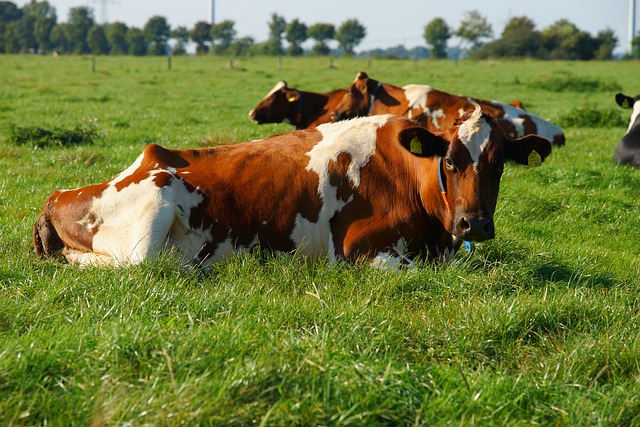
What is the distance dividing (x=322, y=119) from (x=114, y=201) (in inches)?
347

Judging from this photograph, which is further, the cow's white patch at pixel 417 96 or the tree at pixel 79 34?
the tree at pixel 79 34

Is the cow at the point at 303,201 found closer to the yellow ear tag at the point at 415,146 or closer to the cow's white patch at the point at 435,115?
the yellow ear tag at the point at 415,146

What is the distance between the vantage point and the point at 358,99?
13648mm

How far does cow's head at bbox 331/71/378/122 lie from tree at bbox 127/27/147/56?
419ft

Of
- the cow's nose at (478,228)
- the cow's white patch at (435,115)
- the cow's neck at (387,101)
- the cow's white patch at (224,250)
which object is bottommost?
the cow's white patch at (224,250)

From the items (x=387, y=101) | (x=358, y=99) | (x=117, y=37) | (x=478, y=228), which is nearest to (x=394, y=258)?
(x=478, y=228)

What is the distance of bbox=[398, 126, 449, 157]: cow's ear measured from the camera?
18.8 ft

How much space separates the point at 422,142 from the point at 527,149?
0.88 m

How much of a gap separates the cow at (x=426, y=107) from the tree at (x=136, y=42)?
128 m

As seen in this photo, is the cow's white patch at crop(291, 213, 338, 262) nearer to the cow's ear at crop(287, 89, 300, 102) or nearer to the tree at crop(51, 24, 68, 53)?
the cow's ear at crop(287, 89, 300, 102)

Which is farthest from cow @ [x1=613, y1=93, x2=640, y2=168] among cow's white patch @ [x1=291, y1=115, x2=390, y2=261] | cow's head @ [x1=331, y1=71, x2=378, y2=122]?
cow's white patch @ [x1=291, y1=115, x2=390, y2=261]

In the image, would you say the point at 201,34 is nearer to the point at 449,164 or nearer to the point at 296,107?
the point at 296,107

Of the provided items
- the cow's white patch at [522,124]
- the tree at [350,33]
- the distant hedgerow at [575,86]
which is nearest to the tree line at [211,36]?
the tree at [350,33]

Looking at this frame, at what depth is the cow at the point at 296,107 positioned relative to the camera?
14844 mm
